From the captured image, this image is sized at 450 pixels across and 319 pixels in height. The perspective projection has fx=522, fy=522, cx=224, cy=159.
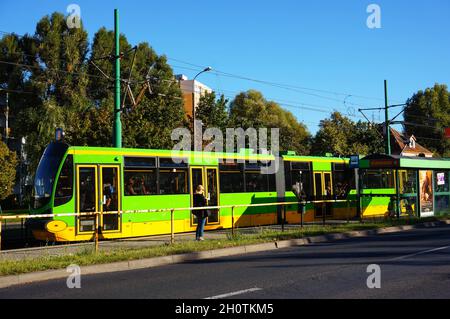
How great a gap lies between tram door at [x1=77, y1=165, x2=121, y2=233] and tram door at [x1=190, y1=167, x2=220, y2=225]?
10.9 ft

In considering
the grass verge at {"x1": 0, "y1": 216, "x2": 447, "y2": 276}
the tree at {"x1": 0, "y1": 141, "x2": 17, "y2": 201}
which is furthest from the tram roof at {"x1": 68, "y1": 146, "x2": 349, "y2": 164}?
the tree at {"x1": 0, "y1": 141, "x2": 17, "y2": 201}

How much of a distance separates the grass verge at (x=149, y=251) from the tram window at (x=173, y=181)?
2.69 meters

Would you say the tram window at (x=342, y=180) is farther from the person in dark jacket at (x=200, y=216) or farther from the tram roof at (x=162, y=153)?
the person in dark jacket at (x=200, y=216)

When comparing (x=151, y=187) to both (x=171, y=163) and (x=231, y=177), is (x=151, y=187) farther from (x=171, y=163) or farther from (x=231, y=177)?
(x=231, y=177)

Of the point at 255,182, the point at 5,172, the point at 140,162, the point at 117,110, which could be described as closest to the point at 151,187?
the point at 140,162

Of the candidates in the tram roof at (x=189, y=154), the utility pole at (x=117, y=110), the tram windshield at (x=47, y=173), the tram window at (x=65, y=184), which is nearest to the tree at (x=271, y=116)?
Answer: the tram roof at (x=189, y=154)

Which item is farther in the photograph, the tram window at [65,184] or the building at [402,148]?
the building at [402,148]

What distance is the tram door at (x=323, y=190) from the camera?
23.8 metres

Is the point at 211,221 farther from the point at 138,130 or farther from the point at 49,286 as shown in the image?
the point at 138,130

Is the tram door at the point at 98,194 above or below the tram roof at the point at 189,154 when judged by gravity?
below

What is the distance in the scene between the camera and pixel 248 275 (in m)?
10.1

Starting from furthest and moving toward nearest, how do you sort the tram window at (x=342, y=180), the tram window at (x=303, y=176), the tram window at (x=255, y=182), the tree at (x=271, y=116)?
the tree at (x=271, y=116), the tram window at (x=342, y=180), the tram window at (x=303, y=176), the tram window at (x=255, y=182)

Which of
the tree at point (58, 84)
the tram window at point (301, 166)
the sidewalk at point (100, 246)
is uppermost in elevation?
the tree at point (58, 84)
